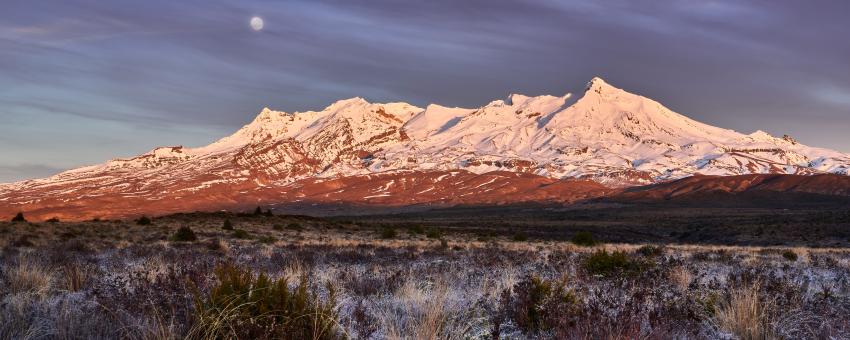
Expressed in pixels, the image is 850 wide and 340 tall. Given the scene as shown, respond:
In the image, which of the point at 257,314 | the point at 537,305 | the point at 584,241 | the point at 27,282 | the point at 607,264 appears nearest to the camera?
the point at 257,314

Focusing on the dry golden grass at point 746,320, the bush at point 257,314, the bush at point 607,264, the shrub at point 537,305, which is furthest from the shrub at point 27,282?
the bush at point 607,264

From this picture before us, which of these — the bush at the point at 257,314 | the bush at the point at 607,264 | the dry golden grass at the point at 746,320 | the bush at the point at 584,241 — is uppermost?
the bush at the point at 257,314

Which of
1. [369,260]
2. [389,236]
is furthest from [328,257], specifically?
[389,236]

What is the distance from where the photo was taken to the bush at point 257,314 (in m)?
5.01

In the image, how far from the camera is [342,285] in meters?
9.41

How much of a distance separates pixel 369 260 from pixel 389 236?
882 inches

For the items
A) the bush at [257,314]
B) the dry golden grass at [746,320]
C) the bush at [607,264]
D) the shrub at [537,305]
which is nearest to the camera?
the bush at [257,314]

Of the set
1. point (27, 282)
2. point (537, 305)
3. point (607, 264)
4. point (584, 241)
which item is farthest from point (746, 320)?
point (584, 241)

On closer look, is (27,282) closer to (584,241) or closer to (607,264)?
(607,264)

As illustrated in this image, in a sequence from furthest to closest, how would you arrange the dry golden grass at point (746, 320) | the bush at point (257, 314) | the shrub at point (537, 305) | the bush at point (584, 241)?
1. the bush at point (584, 241)
2. the shrub at point (537, 305)
3. the dry golden grass at point (746, 320)
4. the bush at point (257, 314)

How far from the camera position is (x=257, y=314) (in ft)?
18.1

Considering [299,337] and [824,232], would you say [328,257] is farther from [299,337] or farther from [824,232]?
[824,232]

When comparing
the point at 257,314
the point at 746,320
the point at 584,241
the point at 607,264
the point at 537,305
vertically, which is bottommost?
the point at 584,241

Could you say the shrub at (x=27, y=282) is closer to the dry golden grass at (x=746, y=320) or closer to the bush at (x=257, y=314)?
the bush at (x=257, y=314)
